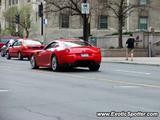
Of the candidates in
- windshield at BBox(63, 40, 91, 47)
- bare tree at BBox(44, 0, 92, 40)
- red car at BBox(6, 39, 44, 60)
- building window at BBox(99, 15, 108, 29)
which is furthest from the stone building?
windshield at BBox(63, 40, 91, 47)

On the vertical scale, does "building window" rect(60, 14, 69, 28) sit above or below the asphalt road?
above

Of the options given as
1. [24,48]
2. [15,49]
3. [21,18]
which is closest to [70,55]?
[24,48]

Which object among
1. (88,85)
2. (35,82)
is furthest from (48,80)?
(88,85)

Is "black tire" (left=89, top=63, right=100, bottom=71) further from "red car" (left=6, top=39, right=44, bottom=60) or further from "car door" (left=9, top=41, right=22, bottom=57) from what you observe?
"car door" (left=9, top=41, right=22, bottom=57)

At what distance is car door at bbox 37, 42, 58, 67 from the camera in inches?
924

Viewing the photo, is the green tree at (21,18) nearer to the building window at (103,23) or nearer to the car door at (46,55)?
the building window at (103,23)

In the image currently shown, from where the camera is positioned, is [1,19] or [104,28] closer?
[104,28]

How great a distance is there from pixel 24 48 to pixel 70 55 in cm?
1261

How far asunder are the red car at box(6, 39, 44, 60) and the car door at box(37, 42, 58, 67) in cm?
969

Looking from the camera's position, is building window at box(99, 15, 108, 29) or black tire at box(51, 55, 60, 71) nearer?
black tire at box(51, 55, 60, 71)

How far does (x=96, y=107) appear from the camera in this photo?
11.5 meters

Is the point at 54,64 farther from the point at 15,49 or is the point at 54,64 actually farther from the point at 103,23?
the point at 103,23

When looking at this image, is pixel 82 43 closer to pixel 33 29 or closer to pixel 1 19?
pixel 33 29

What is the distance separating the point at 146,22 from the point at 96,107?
188 ft
